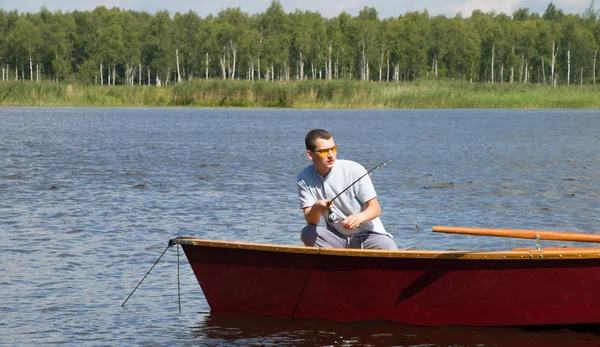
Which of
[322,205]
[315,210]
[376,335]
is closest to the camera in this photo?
[322,205]

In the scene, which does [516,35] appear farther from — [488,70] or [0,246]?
[0,246]

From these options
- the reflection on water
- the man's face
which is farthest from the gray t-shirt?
the reflection on water

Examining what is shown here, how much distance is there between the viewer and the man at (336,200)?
7.71m

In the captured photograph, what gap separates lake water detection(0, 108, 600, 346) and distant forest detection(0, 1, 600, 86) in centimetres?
7579

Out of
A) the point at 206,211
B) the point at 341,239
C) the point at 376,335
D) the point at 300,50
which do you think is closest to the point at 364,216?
the point at 341,239

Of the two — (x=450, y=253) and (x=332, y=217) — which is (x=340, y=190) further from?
(x=450, y=253)

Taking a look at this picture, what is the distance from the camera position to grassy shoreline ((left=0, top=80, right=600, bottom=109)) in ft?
207

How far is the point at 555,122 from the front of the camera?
48219 mm

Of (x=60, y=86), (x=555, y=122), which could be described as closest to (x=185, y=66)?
(x=60, y=86)

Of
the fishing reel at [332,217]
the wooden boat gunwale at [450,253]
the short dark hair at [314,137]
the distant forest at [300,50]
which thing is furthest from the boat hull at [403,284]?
the distant forest at [300,50]

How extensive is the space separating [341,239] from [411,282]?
67cm

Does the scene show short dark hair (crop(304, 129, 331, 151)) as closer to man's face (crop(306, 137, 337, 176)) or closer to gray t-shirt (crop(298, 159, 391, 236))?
man's face (crop(306, 137, 337, 176))

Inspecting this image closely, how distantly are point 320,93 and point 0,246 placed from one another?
51.9m

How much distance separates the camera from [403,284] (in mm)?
7734
